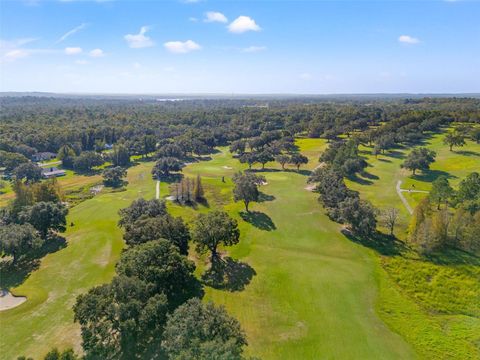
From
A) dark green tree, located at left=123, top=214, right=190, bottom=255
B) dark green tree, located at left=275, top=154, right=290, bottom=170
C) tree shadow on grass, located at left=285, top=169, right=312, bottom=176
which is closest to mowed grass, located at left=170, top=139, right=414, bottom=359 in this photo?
dark green tree, located at left=123, top=214, right=190, bottom=255

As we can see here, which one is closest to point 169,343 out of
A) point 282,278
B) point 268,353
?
point 268,353

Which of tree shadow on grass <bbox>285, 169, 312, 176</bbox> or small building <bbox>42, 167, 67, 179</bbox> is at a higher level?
tree shadow on grass <bbox>285, 169, 312, 176</bbox>

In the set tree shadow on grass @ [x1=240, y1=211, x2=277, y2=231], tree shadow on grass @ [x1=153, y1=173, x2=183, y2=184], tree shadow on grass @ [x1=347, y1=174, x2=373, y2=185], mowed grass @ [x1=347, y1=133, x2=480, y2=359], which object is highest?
tree shadow on grass @ [x1=347, y1=174, x2=373, y2=185]

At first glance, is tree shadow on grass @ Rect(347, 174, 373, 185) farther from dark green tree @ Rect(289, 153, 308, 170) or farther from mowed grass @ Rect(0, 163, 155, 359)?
mowed grass @ Rect(0, 163, 155, 359)

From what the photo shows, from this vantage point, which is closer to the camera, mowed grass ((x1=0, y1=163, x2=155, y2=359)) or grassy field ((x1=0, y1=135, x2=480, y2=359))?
grassy field ((x1=0, y1=135, x2=480, y2=359))

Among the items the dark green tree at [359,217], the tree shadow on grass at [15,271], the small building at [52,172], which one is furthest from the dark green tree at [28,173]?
the dark green tree at [359,217]

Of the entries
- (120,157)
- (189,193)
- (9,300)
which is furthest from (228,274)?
(120,157)
